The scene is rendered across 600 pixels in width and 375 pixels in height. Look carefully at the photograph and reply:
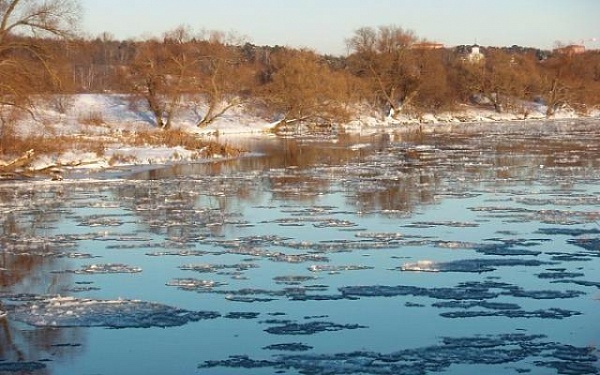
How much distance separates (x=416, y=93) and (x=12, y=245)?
62030 millimetres

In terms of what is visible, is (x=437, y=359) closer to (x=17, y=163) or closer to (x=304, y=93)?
(x=17, y=163)

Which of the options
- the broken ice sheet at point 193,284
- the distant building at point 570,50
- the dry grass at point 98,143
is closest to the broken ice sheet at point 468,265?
the broken ice sheet at point 193,284

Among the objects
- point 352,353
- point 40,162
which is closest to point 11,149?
point 40,162

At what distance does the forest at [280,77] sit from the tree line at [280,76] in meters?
0.06

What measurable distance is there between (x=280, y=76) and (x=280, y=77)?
146mm

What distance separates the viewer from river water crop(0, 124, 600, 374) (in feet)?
25.1

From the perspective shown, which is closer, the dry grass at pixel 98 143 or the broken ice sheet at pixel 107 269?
the broken ice sheet at pixel 107 269

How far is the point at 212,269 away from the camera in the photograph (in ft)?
37.5

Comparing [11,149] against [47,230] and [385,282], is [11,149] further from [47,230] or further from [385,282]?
[385,282]

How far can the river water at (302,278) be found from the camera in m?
7.66

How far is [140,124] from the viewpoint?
164ft

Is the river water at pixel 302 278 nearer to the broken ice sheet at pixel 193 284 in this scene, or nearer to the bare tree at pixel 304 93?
the broken ice sheet at pixel 193 284

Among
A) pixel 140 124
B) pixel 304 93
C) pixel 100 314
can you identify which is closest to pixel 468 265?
pixel 100 314

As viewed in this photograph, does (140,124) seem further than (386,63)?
No
